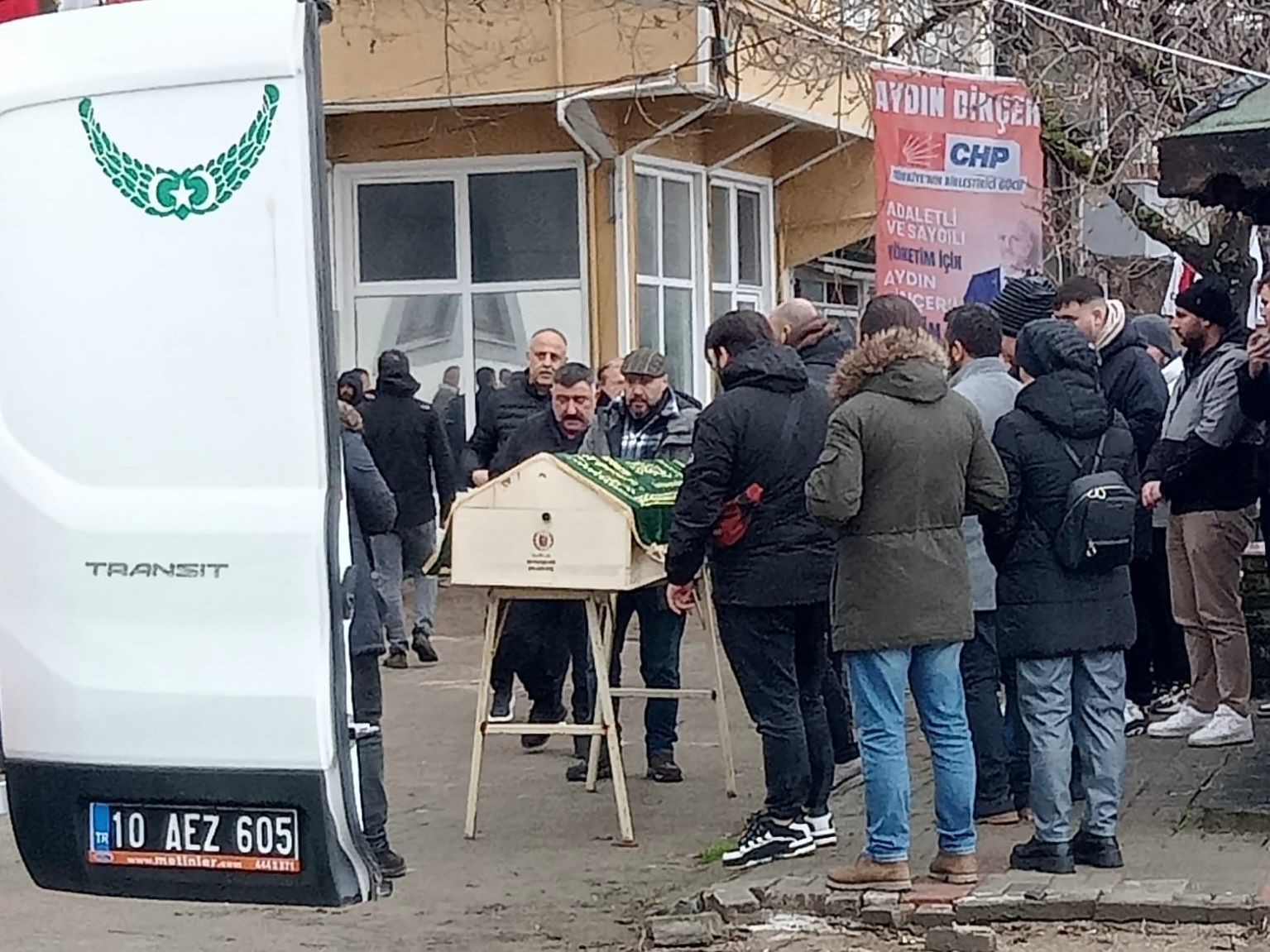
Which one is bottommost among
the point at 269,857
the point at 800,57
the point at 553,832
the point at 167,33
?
the point at 553,832

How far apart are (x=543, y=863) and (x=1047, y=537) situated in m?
2.28

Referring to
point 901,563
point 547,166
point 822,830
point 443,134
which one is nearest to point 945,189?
point 822,830

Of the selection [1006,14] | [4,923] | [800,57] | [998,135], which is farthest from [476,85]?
[4,923]

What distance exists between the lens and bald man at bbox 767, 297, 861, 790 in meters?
8.59

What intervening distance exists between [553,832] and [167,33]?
13.8 ft

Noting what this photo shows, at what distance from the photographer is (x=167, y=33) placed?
16.6 ft

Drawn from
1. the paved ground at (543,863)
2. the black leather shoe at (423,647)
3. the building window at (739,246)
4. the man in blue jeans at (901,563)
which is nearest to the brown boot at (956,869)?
the man in blue jeans at (901,563)

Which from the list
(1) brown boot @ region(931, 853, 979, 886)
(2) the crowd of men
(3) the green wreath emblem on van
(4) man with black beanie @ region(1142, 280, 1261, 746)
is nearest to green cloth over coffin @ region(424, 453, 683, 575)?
(2) the crowd of men

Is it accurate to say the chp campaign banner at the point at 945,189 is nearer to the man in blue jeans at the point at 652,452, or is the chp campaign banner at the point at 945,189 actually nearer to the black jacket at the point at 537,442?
the man in blue jeans at the point at 652,452

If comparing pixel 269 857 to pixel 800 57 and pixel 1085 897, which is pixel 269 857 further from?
pixel 800 57

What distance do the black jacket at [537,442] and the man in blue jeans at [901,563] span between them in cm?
260

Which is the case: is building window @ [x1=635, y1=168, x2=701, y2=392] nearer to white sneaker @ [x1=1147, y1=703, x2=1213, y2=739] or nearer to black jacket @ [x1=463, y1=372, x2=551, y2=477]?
black jacket @ [x1=463, y1=372, x2=551, y2=477]

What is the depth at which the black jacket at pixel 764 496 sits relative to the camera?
7.36m

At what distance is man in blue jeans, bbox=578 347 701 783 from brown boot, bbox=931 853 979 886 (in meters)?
1.97
